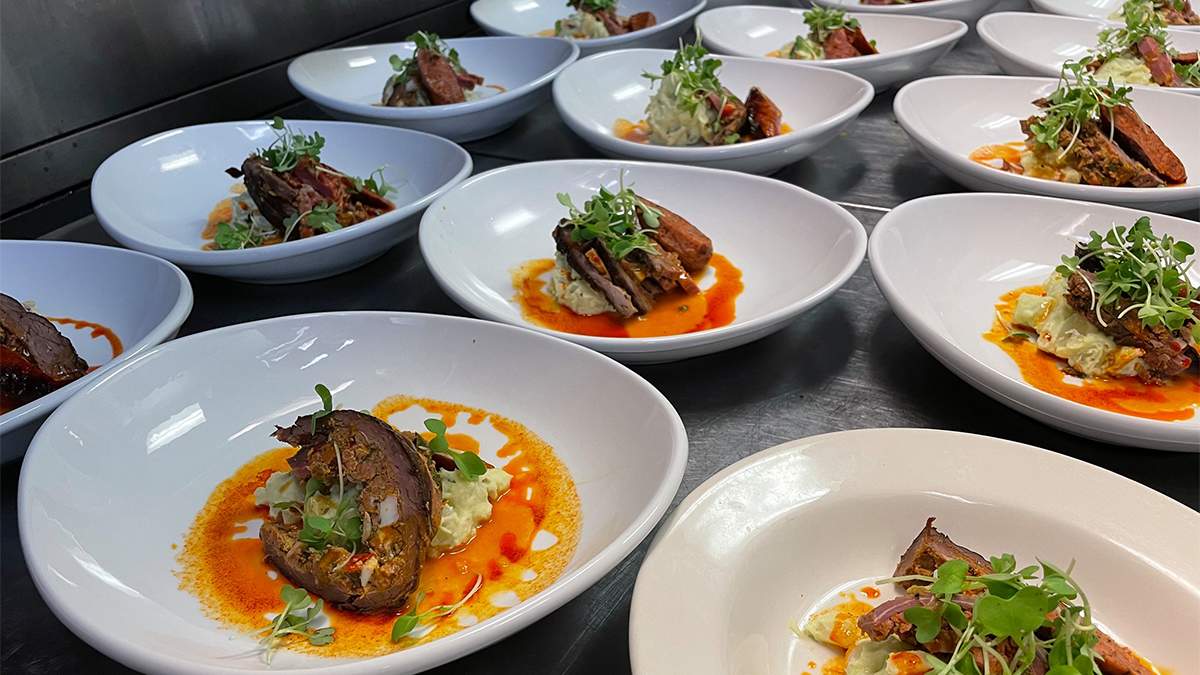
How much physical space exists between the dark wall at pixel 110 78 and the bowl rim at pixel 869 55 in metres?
2.01

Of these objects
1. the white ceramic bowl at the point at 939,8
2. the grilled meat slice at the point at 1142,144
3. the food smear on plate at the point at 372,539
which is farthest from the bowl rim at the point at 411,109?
the grilled meat slice at the point at 1142,144

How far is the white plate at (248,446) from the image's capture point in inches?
53.9

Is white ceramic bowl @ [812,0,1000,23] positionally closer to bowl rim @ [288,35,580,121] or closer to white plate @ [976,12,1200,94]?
white plate @ [976,12,1200,94]

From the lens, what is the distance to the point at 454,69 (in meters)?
3.90

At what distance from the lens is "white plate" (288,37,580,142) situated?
3467 millimetres

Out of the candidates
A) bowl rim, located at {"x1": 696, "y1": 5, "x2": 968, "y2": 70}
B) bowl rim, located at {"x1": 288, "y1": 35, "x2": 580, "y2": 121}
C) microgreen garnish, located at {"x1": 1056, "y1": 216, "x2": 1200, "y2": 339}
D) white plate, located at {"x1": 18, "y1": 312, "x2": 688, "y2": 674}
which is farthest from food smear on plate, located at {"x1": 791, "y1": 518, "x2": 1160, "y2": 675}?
bowl rim, located at {"x1": 696, "y1": 5, "x2": 968, "y2": 70}

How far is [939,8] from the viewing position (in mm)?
4703

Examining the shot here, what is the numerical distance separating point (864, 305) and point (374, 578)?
1.61 meters

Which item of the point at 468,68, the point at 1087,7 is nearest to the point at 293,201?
the point at 468,68

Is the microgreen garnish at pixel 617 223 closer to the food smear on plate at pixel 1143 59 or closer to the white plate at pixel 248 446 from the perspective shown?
the white plate at pixel 248 446

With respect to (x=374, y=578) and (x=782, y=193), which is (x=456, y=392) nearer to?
(x=374, y=578)

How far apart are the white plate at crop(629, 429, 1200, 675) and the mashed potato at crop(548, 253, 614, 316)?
90cm

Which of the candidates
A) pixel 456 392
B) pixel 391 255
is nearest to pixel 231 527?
pixel 456 392

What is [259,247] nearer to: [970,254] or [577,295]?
[577,295]
